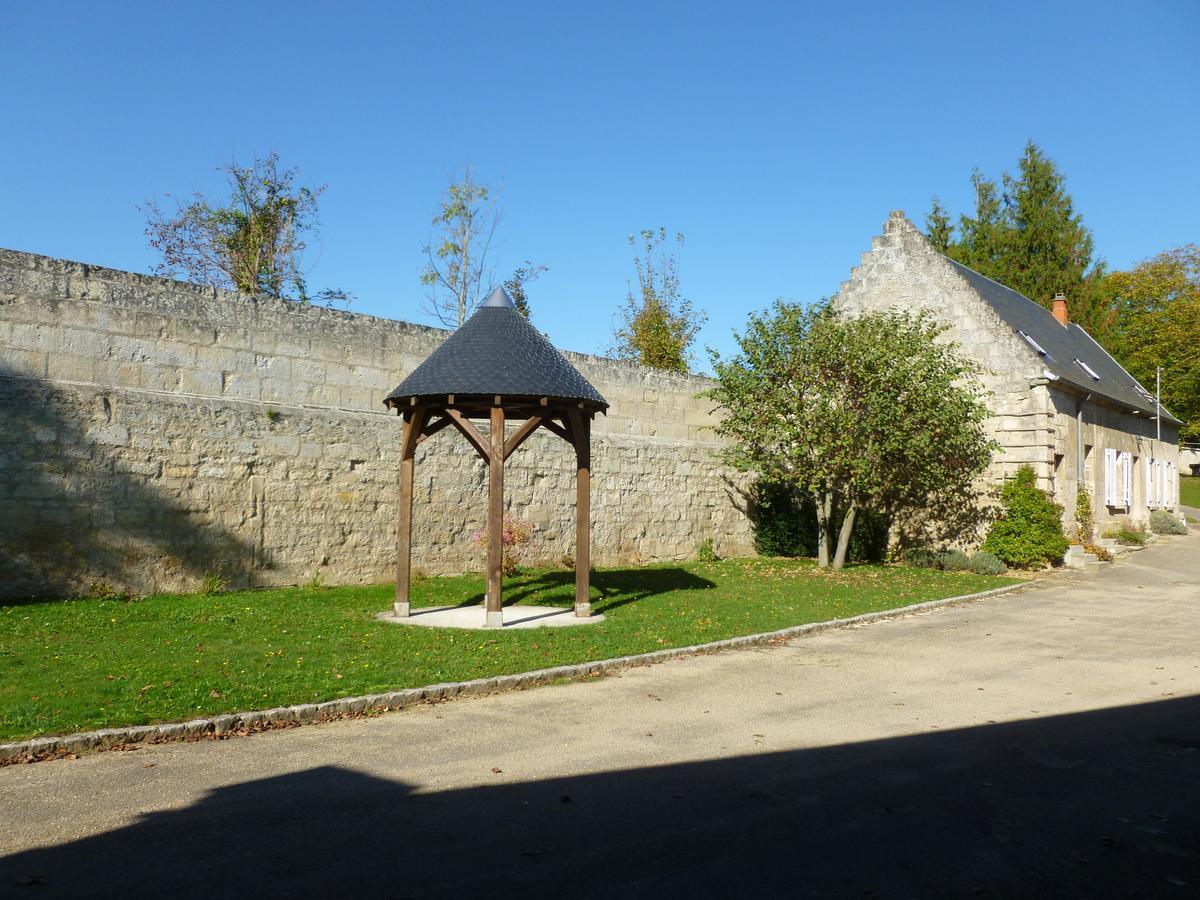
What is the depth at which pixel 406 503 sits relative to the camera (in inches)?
422

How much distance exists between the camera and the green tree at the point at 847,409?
15820 millimetres

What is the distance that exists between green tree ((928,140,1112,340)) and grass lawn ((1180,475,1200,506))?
7.67 meters

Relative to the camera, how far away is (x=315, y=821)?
437 centimetres

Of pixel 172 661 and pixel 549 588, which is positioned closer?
pixel 172 661

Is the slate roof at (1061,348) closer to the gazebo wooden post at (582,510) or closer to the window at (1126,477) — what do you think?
the window at (1126,477)

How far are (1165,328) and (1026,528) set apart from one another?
30560mm

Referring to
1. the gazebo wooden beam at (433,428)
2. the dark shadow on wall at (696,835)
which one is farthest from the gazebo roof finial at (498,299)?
the dark shadow on wall at (696,835)

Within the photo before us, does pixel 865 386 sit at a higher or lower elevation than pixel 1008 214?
lower

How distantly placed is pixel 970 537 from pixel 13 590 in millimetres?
16266

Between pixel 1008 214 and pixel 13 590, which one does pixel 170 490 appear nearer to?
pixel 13 590

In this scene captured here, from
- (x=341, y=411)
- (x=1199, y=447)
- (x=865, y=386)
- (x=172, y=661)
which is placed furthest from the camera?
(x=1199, y=447)

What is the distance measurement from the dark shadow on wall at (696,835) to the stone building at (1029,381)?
45.2ft

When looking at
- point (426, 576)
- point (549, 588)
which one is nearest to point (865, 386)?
point (549, 588)

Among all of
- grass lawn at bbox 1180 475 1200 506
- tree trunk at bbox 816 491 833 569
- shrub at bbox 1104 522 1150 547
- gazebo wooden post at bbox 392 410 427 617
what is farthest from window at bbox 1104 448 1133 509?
gazebo wooden post at bbox 392 410 427 617
